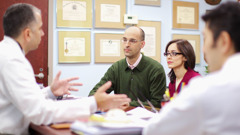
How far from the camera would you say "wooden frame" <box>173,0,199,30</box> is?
4.31 metres

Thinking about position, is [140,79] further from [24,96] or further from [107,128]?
[107,128]

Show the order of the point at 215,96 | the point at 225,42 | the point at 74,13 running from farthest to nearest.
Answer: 1. the point at 74,13
2. the point at 225,42
3. the point at 215,96

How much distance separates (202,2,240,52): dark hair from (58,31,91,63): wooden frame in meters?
2.85

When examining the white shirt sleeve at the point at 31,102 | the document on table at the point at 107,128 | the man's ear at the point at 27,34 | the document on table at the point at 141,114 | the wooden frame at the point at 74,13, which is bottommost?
the document on table at the point at 141,114

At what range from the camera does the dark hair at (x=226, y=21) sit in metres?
0.99

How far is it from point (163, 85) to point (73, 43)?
4.95ft

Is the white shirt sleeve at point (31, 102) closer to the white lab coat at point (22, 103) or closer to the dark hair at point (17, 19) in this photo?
the white lab coat at point (22, 103)

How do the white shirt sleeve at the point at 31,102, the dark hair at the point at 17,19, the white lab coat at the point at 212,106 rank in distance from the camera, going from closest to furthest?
the white lab coat at the point at 212,106 < the white shirt sleeve at the point at 31,102 < the dark hair at the point at 17,19

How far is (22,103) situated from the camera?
1337mm

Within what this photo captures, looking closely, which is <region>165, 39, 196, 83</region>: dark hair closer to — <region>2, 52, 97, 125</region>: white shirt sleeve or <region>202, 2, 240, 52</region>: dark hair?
<region>2, 52, 97, 125</region>: white shirt sleeve

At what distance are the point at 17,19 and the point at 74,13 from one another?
221 centimetres

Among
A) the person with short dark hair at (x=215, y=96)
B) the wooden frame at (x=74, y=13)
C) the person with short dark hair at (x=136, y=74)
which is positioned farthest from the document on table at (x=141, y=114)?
the wooden frame at (x=74, y=13)

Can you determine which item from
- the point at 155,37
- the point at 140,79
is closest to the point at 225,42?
the point at 140,79

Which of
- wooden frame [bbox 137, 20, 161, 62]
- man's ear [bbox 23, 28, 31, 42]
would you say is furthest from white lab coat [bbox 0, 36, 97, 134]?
wooden frame [bbox 137, 20, 161, 62]
